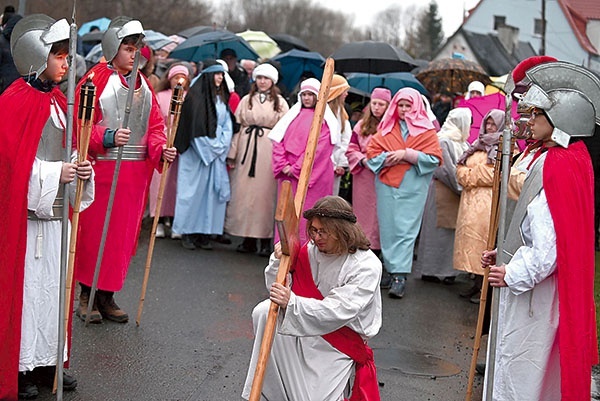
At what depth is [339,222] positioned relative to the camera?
193 inches

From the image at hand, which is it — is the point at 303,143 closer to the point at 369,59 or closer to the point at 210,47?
the point at 210,47

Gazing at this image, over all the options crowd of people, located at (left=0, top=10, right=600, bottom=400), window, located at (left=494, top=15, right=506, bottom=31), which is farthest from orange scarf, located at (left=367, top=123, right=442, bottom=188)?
window, located at (left=494, top=15, right=506, bottom=31)

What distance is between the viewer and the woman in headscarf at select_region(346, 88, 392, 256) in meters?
9.75

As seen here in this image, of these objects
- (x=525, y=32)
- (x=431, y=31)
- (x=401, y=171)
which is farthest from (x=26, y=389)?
(x=431, y=31)

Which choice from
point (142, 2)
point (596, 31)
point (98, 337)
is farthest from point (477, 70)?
point (596, 31)

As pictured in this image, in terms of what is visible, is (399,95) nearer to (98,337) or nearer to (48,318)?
(98,337)

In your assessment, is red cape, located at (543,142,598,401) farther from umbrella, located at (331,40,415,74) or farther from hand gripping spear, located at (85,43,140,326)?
umbrella, located at (331,40,415,74)

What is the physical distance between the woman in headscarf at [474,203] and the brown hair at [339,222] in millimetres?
4193

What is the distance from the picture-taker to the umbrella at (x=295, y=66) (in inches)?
615

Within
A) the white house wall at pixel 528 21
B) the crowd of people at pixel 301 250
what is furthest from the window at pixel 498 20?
the crowd of people at pixel 301 250

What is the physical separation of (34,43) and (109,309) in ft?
8.54

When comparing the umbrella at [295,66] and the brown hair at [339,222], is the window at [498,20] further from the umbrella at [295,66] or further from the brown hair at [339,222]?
the brown hair at [339,222]

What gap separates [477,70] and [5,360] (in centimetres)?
1186

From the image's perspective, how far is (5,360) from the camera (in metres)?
5.22
